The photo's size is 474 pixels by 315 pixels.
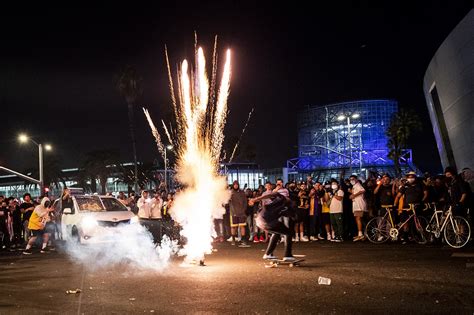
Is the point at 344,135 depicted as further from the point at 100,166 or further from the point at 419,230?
the point at 419,230

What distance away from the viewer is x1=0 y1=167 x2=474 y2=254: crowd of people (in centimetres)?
1492

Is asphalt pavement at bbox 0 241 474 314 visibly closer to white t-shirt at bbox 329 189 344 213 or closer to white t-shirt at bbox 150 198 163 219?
white t-shirt at bbox 329 189 344 213

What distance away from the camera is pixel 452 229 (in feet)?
43.9

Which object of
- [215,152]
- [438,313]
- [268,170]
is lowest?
[438,313]

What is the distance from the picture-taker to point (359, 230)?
16.6m

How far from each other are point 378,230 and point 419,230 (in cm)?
122

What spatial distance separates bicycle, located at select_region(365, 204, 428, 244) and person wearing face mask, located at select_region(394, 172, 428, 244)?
12 centimetres

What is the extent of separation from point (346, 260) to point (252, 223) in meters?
7.66

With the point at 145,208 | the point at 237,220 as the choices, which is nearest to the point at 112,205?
the point at 145,208

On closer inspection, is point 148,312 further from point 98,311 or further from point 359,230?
point 359,230

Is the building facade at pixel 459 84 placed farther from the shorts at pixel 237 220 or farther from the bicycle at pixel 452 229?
the shorts at pixel 237 220

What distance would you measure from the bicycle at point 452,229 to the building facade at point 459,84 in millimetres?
8630

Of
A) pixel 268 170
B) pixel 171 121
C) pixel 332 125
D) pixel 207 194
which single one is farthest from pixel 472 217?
pixel 268 170

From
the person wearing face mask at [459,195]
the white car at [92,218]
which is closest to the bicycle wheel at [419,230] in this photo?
the person wearing face mask at [459,195]
